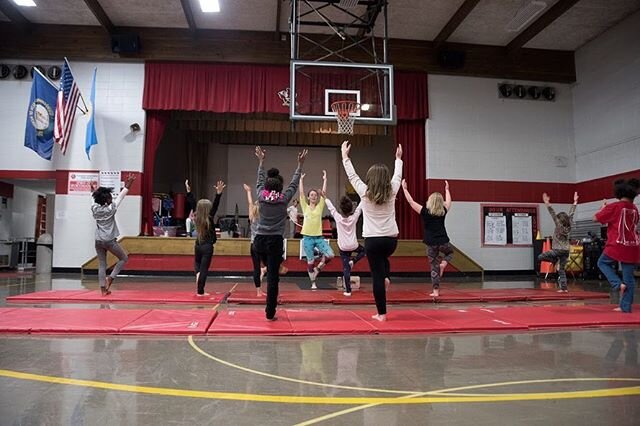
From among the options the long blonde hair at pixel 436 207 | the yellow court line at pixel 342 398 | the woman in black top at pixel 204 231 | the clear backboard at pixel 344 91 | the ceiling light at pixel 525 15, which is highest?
the ceiling light at pixel 525 15

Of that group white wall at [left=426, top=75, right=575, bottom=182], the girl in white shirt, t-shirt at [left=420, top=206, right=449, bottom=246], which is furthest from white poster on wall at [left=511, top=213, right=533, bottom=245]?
the girl in white shirt

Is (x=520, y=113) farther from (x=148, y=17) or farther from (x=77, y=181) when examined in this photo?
(x=77, y=181)

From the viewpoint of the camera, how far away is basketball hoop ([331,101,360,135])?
913cm

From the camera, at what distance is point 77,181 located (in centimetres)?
1193

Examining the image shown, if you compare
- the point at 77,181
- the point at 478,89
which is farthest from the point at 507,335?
the point at 77,181

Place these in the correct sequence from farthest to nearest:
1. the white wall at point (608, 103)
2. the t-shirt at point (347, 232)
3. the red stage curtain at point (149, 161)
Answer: the red stage curtain at point (149, 161) → the white wall at point (608, 103) → the t-shirt at point (347, 232)

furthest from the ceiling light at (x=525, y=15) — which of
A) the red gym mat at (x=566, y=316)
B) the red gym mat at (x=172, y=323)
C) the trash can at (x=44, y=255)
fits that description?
the trash can at (x=44, y=255)

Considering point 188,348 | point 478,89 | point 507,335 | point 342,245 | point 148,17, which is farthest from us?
point 478,89

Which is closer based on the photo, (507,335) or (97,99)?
(507,335)

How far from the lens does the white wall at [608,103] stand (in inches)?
447

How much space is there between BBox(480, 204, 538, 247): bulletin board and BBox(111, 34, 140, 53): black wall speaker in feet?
35.3

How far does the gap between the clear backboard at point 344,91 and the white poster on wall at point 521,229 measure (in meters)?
6.01

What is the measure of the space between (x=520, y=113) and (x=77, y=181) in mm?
13002

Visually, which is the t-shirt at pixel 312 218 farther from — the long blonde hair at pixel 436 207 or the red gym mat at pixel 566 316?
the red gym mat at pixel 566 316
